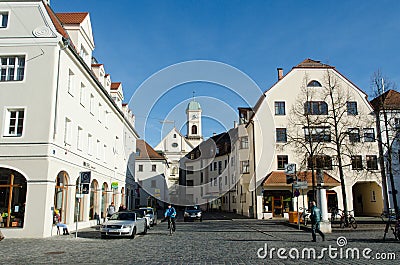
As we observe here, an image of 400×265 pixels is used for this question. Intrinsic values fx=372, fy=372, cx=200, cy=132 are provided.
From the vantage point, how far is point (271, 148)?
4106cm

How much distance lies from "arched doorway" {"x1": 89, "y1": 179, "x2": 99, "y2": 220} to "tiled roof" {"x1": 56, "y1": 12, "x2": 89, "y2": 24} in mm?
12210

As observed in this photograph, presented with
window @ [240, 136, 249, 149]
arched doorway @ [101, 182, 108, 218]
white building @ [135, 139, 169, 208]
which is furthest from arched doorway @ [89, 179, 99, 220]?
white building @ [135, 139, 169, 208]

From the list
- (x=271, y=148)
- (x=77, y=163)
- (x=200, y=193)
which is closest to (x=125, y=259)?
(x=77, y=163)

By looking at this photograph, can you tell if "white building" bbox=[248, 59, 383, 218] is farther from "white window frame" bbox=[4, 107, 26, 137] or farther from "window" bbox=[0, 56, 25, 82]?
"window" bbox=[0, 56, 25, 82]

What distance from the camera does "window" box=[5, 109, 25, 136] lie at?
2077cm

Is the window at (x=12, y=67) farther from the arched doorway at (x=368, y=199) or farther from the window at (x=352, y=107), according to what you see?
the arched doorway at (x=368, y=199)

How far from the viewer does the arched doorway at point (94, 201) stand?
29272 mm

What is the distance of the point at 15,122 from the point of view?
21.0 metres

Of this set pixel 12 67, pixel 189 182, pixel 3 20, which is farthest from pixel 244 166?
pixel 189 182

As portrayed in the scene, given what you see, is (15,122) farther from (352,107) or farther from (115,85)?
(352,107)

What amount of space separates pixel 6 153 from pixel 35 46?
628cm

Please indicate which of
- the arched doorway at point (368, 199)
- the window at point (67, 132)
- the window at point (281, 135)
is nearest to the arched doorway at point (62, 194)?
the window at point (67, 132)

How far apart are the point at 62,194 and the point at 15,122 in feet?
17.0

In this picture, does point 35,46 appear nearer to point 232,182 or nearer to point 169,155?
point 232,182
